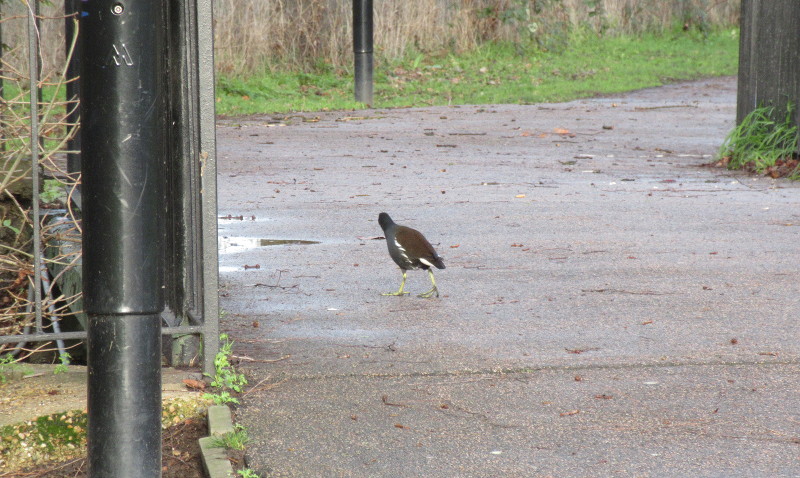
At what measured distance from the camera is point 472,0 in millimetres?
24969

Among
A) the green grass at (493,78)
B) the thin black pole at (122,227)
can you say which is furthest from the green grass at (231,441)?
the green grass at (493,78)

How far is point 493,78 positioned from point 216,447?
19688 millimetres

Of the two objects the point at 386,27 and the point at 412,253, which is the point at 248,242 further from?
Answer: the point at 386,27

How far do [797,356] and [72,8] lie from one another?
4411mm

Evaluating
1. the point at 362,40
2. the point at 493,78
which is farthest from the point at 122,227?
the point at 493,78

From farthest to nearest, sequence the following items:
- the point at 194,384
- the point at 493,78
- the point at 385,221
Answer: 1. the point at 493,78
2. the point at 385,221
3. the point at 194,384

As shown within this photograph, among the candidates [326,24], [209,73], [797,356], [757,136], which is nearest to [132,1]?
[209,73]

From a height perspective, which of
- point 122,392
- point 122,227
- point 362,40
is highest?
point 362,40

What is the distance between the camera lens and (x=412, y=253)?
5984 mm

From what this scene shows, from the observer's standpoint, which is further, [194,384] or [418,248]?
[418,248]

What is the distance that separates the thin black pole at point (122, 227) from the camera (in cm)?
205

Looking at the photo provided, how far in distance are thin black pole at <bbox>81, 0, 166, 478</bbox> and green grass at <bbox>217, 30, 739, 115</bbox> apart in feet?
49.1

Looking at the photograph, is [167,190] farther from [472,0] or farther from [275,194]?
[472,0]

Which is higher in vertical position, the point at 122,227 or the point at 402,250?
the point at 122,227
